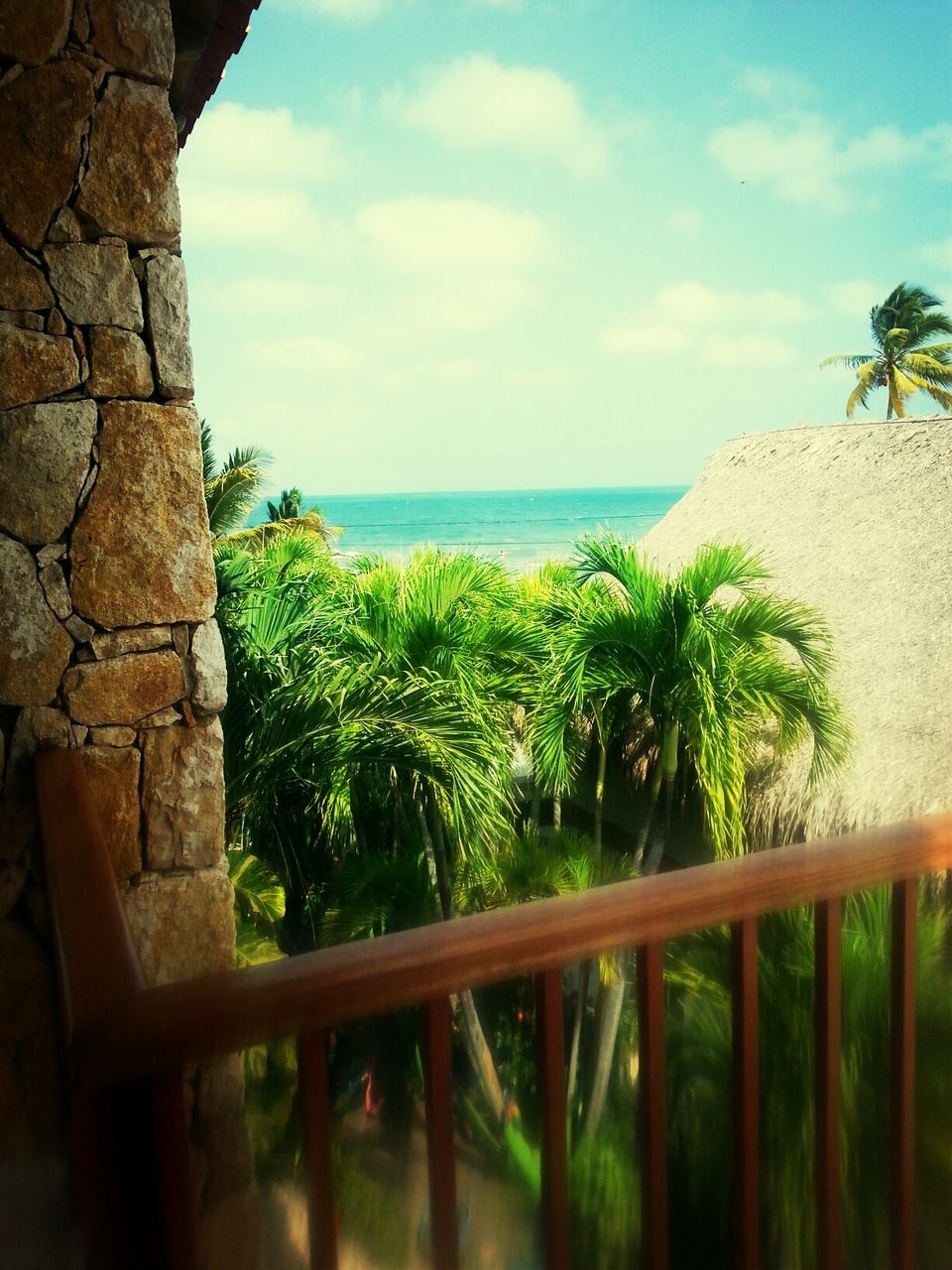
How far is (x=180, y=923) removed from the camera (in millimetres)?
1655

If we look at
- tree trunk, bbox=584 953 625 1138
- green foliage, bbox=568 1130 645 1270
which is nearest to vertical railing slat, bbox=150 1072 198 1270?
green foliage, bbox=568 1130 645 1270

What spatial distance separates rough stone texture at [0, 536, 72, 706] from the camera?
153cm

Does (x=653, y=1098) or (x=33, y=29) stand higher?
(x=33, y=29)

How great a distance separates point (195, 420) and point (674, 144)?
4489cm

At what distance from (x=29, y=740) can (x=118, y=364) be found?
64 centimetres

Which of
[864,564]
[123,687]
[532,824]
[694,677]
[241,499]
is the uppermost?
[241,499]

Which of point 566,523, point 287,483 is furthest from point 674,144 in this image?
point 287,483

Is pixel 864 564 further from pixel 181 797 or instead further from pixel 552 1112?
pixel 552 1112

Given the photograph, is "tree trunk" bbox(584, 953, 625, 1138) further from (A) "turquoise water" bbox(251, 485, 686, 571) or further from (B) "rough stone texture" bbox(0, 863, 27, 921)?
(A) "turquoise water" bbox(251, 485, 686, 571)

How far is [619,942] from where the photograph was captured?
30.1 inches

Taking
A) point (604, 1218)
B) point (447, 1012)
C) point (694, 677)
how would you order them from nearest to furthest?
point (447, 1012) → point (604, 1218) → point (694, 677)

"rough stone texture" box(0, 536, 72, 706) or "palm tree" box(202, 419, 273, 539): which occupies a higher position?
"palm tree" box(202, 419, 273, 539)

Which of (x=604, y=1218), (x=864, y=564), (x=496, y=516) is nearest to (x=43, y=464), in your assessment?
(x=604, y=1218)

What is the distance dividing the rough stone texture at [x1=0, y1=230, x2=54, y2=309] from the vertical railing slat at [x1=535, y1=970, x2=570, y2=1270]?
134 cm
